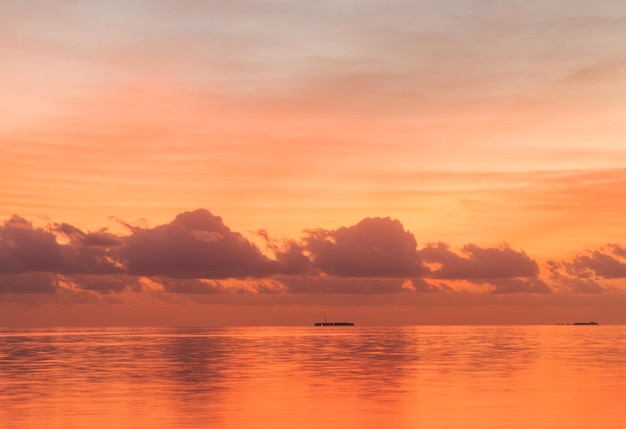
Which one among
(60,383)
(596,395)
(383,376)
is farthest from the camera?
(383,376)

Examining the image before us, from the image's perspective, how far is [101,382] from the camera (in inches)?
3265

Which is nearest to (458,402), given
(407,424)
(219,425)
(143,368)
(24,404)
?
(407,424)

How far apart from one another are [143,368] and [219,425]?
5637 cm

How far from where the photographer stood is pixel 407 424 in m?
51.5

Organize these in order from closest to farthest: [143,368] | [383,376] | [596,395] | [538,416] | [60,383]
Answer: [538,416]
[596,395]
[60,383]
[383,376]
[143,368]

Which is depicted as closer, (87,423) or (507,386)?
(87,423)

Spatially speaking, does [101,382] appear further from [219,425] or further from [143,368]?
[219,425]

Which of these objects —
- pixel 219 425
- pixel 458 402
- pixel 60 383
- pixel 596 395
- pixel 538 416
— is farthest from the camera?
pixel 60 383

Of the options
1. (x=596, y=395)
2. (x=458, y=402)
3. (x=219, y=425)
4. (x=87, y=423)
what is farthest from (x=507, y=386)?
(x=87, y=423)

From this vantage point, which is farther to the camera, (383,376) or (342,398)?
(383,376)

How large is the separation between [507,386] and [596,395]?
9638 mm

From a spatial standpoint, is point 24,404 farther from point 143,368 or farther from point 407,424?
point 143,368

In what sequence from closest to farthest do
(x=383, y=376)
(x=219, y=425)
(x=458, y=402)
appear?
(x=219, y=425), (x=458, y=402), (x=383, y=376)

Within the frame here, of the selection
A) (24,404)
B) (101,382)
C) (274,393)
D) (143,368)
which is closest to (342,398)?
(274,393)
